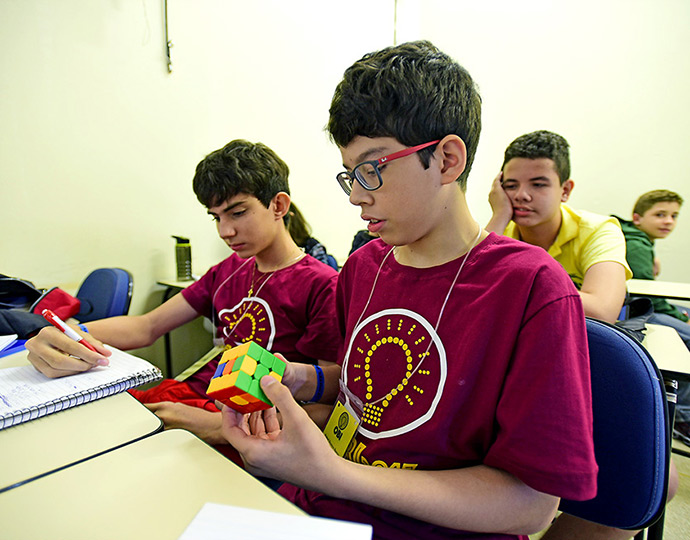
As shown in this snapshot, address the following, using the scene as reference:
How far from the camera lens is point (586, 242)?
161cm

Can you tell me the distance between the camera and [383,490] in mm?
571

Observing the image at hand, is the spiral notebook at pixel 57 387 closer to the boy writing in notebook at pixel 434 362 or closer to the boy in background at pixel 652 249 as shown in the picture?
the boy writing in notebook at pixel 434 362

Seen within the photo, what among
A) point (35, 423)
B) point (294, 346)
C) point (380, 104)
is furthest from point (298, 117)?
point (35, 423)

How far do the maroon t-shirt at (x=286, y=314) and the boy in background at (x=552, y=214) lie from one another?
87cm

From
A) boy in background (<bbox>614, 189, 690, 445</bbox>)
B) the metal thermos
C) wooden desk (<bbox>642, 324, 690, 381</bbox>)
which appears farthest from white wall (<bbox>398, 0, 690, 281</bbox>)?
the metal thermos

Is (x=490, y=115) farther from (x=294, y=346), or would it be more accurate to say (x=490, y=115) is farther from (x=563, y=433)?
(x=563, y=433)

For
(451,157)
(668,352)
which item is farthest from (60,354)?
(668,352)

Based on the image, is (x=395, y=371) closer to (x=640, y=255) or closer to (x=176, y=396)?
(x=176, y=396)

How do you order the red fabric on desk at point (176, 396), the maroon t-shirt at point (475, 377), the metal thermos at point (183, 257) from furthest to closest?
the metal thermos at point (183, 257), the red fabric on desk at point (176, 396), the maroon t-shirt at point (475, 377)

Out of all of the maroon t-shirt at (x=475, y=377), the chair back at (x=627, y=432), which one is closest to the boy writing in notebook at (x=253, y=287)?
the maroon t-shirt at (x=475, y=377)

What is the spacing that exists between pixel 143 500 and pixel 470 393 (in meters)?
0.50

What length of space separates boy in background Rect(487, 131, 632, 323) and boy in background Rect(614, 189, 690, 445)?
0.90 meters

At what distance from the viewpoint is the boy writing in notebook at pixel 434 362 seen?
56cm

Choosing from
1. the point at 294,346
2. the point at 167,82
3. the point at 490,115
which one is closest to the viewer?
the point at 294,346
